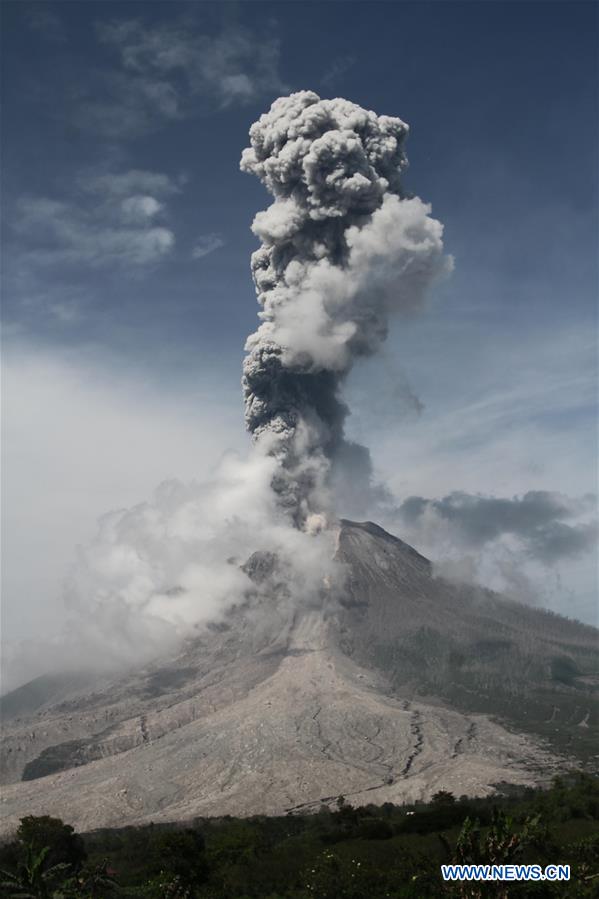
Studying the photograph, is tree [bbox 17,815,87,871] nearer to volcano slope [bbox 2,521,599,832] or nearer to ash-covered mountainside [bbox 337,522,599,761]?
volcano slope [bbox 2,521,599,832]

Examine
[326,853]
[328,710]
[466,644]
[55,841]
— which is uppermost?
[466,644]

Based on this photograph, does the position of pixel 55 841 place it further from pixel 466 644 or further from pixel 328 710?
pixel 466 644

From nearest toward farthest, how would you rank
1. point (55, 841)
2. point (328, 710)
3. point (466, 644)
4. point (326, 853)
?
1. point (326, 853)
2. point (55, 841)
3. point (328, 710)
4. point (466, 644)

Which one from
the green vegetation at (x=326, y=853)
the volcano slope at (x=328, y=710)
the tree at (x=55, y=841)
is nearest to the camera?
the green vegetation at (x=326, y=853)

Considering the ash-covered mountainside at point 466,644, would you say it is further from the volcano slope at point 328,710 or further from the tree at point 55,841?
the tree at point 55,841

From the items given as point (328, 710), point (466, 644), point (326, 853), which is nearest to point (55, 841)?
point (326, 853)

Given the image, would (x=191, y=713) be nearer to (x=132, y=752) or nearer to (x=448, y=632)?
(x=132, y=752)

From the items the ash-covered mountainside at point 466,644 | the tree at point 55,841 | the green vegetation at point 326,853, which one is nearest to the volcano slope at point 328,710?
the ash-covered mountainside at point 466,644
